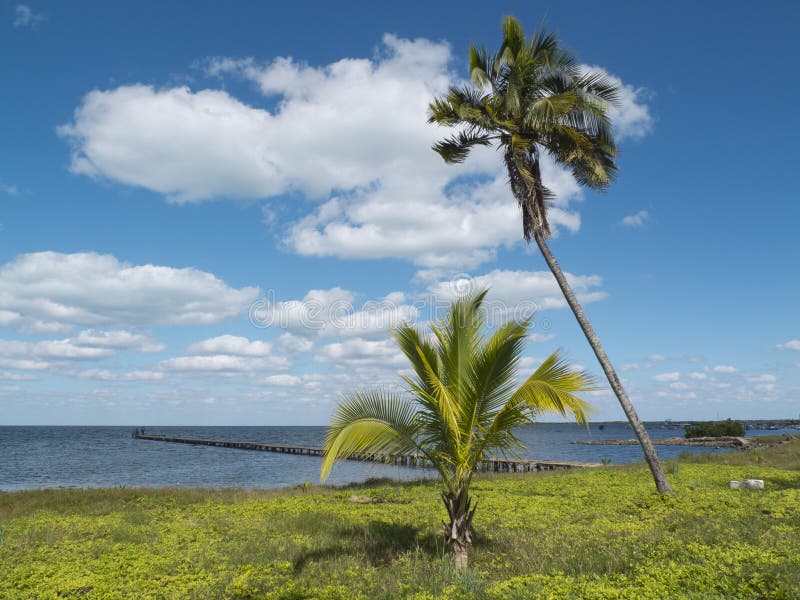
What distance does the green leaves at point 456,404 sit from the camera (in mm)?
8492

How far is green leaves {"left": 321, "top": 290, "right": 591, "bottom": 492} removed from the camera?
334 inches

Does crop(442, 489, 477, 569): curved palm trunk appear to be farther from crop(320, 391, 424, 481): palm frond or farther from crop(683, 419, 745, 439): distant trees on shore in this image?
crop(683, 419, 745, 439): distant trees on shore

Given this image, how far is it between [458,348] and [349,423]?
223 centimetres

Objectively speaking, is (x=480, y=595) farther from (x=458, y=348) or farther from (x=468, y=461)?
(x=458, y=348)

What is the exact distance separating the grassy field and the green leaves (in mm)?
1864

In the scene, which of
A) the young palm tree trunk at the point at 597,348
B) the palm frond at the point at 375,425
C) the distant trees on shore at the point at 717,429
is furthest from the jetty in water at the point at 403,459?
the distant trees on shore at the point at 717,429

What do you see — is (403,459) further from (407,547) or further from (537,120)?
(537,120)

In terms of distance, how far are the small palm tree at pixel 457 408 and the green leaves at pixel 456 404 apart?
0.02 m

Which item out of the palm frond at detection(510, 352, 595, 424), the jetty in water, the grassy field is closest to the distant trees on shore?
the jetty in water

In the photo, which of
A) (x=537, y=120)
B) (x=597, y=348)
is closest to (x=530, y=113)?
(x=537, y=120)

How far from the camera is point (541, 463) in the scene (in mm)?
39688

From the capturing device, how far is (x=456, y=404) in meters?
8.78

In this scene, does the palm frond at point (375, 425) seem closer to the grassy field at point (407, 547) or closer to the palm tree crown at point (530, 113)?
the grassy field at point (407, 547)

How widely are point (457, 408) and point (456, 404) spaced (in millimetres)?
71
